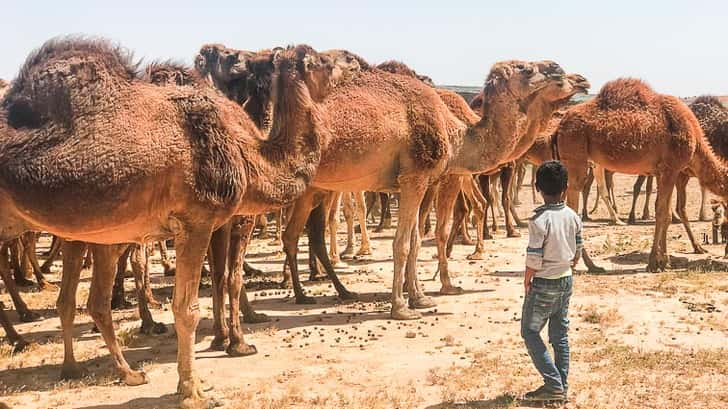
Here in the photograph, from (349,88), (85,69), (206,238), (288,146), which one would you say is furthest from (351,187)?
(85,69)

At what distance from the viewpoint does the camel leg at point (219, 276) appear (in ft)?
25.8

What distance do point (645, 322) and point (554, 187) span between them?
145 inches

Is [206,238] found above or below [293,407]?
above

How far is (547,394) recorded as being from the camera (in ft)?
20.6

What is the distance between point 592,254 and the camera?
49.4ft

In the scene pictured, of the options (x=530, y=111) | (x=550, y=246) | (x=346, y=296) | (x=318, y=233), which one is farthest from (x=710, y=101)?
(x=550, y=246)

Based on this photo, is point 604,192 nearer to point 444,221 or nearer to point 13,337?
point 444,221

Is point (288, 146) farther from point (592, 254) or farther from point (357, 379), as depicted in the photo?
point (592, 254)

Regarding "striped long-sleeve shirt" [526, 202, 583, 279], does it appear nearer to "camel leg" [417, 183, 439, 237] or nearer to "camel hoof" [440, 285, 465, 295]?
"camel leg" [417, 183, 439, 237]

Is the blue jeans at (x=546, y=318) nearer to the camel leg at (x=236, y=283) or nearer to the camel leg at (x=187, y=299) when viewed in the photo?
the camel leg at (x=187, y=299)

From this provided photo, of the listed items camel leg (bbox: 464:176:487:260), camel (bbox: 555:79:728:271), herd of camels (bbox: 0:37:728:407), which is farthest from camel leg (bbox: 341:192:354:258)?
camel (bbox: 555:79:728:271)

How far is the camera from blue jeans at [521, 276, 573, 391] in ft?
20.3

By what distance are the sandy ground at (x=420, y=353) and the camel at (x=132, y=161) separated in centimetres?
74

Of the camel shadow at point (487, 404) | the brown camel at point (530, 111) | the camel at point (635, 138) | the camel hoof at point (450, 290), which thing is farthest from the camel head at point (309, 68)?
the camel at point (635, 138)
